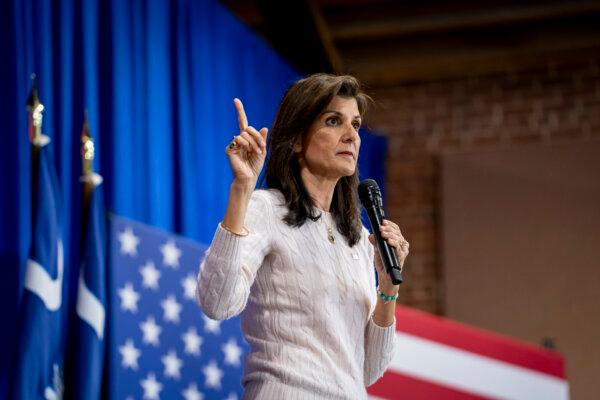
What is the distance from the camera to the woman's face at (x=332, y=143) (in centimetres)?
226

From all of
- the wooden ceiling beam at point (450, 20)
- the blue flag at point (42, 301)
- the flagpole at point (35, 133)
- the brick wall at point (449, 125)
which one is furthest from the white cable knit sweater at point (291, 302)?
the brick wall at point (449, 125)

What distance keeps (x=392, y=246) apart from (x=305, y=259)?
176mm

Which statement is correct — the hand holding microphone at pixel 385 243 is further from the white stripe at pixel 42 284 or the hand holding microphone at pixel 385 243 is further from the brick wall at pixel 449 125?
the brick wall at pixel 449 125

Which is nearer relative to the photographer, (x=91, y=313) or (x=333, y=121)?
(x=333, y=121)

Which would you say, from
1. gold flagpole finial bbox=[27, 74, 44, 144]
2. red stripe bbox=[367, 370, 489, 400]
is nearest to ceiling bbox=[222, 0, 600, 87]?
red stripe bbox=[367, 370, 489, 400]

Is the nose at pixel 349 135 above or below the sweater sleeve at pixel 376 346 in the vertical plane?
above

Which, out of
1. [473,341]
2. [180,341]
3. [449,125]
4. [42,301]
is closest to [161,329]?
[180,341]

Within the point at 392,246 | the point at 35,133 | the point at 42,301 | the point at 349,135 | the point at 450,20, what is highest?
the point at 450,20

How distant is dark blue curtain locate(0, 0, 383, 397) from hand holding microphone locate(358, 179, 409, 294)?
5.24 feet

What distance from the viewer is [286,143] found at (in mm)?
2293

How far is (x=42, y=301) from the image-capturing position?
3229 millimetres

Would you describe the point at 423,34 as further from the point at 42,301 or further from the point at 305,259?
the point at 305,259

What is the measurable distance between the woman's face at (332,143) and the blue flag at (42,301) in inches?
49.8

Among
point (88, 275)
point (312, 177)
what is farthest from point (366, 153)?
point (312, 177)
